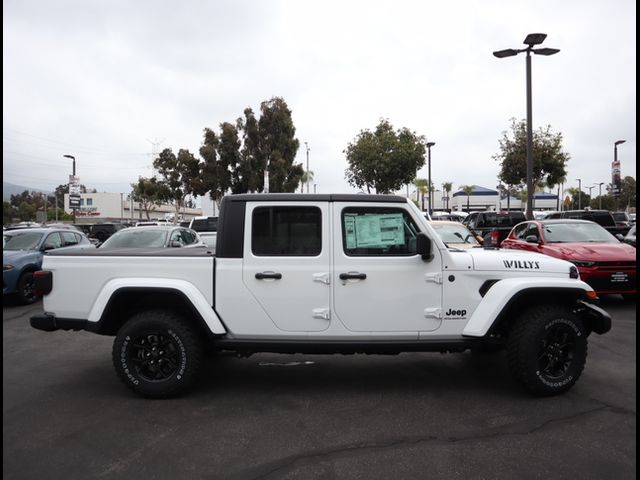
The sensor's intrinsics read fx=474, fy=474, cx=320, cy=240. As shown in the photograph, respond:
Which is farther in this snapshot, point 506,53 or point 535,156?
point 535,156

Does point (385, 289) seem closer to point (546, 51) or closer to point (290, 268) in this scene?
point (290, 268)

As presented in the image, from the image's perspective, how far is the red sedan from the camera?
814cm

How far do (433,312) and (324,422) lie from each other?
1.36 metres

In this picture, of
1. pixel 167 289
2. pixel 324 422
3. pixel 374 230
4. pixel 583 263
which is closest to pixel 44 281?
pixel 167 289

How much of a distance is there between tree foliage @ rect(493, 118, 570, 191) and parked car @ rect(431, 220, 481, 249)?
1437 centimetres

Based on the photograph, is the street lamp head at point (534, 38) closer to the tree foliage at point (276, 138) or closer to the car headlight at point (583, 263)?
the car headlight at point (583, 263)

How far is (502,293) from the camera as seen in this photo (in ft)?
13.9

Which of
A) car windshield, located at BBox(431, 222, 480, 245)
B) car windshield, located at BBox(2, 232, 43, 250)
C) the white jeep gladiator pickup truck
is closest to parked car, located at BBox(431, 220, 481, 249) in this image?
car windshield, located at BBox(431, 222, 480, 245)

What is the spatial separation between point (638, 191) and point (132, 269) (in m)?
3.90

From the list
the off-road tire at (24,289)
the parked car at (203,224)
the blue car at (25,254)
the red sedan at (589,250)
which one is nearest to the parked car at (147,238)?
the blue car at (25,254)

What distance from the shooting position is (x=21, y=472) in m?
3.13

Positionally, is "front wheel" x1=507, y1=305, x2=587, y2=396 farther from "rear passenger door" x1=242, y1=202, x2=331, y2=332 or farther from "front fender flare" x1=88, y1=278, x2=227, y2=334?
"front fender flare" x1=88, y1=278, x2=227, y2=334

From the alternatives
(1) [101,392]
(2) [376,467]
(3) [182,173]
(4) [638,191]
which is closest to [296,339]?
(2) [376,467]

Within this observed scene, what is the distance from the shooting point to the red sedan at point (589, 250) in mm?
8141
